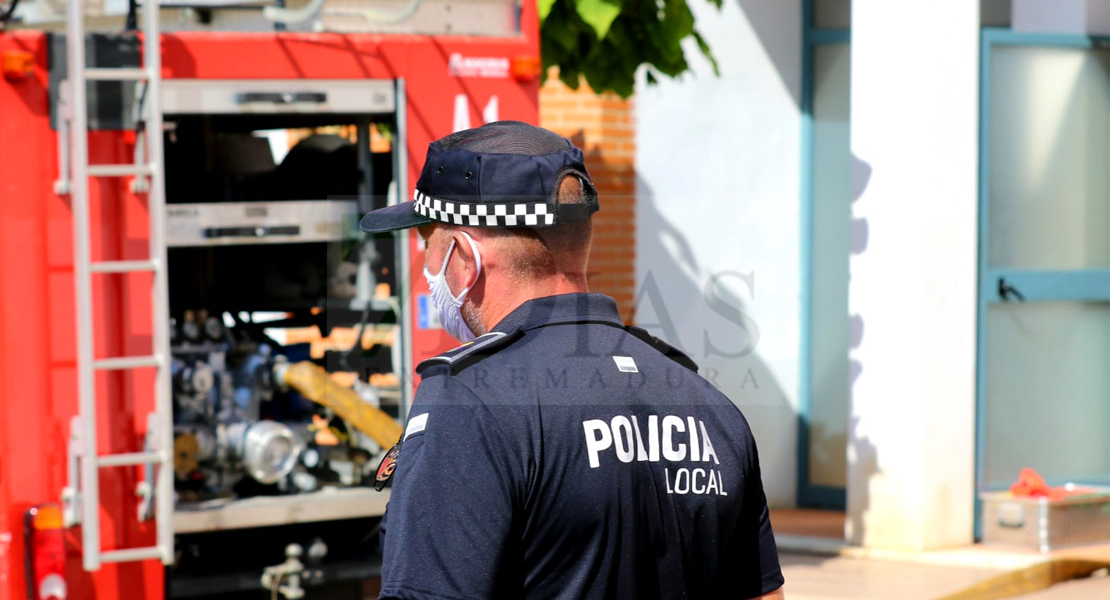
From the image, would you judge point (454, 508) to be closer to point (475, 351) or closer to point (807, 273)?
point (475, 351)

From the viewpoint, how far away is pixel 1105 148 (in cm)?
793

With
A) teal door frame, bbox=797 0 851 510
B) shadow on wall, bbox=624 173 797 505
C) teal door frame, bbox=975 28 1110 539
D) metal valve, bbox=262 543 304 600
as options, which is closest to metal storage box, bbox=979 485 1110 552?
teal door frame, bbox=975 28 1110 539

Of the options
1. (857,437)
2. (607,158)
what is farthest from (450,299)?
(607,158)

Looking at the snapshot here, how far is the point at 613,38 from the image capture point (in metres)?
6.21

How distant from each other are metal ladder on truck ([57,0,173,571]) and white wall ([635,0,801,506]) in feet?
14.1

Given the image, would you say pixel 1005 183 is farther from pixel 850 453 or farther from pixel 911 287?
pixel 850 453

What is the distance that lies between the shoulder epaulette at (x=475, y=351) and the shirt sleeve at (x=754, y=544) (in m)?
0.45

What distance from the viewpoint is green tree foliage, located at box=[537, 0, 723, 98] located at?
588cm

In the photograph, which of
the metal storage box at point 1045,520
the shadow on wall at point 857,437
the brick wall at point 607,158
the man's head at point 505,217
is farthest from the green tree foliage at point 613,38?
the man's head at point 505,217

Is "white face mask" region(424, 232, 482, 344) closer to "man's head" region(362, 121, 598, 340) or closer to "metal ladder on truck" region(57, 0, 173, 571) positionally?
"man's head" region(362, 121, 598, 340)

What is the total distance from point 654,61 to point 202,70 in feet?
8.96

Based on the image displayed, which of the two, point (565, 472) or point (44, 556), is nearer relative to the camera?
point (565, 472)

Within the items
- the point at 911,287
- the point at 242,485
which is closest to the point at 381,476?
the point at 242,485

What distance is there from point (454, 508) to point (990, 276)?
20.3 feet
